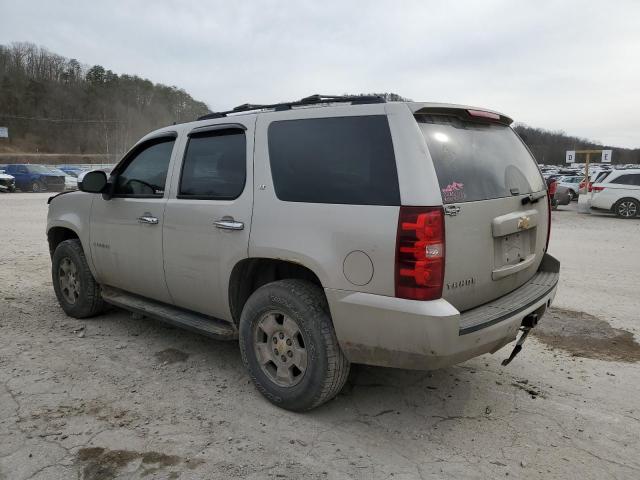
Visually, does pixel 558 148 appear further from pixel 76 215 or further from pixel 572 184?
pixel 76 215

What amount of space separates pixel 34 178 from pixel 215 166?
30.3 meters

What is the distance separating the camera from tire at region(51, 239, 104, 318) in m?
4.92

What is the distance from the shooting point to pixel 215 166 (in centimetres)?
373

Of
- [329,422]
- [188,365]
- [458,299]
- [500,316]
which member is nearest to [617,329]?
[500,316]

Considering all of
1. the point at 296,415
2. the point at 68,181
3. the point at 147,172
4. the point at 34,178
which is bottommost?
the point at 296,415

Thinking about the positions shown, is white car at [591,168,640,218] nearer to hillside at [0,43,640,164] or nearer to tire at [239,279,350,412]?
tire at [239,279,350,412]

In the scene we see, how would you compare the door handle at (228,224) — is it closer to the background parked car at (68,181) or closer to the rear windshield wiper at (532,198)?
the rear windshield wiper at (532,198)

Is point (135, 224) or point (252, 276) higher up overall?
point (135, 224)

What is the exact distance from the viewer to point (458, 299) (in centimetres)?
282

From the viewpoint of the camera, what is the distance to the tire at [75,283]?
492 centimetres

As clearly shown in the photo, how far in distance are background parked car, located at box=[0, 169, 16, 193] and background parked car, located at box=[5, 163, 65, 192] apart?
2.10 feet

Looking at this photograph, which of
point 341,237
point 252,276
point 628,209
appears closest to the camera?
point 341,237

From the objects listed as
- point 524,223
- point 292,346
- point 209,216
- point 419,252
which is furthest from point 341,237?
point 524,223

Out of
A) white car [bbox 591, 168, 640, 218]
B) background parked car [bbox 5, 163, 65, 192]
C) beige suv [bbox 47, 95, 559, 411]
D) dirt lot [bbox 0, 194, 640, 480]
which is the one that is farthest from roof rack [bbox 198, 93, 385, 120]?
background parked car [bbox 5, 163, 65, 192]
